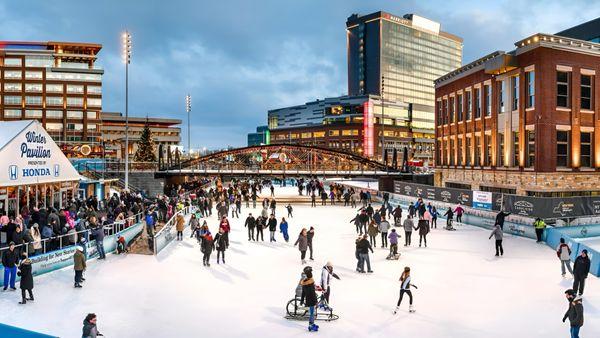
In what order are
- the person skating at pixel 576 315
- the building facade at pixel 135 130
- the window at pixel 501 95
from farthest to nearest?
the building facade at pixel 135 130 < the window at pixel 501 95 < the person skating at pixel 576 315

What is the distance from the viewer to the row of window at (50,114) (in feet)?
299

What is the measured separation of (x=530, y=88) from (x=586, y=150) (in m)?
5.69

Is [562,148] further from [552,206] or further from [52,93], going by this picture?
[52,93]

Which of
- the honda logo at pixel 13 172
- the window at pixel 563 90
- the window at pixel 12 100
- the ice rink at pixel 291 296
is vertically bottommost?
the ice rink at pixel 291 296

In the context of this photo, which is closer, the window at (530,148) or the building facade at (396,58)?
the window at (530,148)

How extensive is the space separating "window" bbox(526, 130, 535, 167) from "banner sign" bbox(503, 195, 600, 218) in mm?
5524

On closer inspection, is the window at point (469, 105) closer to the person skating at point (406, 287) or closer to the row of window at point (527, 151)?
the row of window at point (527, 151)

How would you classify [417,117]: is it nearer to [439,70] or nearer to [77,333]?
[439,70]

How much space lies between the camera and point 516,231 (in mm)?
24422

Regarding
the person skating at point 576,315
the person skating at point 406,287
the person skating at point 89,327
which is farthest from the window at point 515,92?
the person skating at point 89,327

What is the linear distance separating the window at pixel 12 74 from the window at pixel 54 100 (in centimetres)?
665

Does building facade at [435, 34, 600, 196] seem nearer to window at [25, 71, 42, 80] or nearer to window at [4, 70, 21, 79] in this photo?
window at [25, 71, 42, 80]

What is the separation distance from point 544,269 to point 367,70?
493 ft

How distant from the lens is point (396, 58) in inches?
6339
